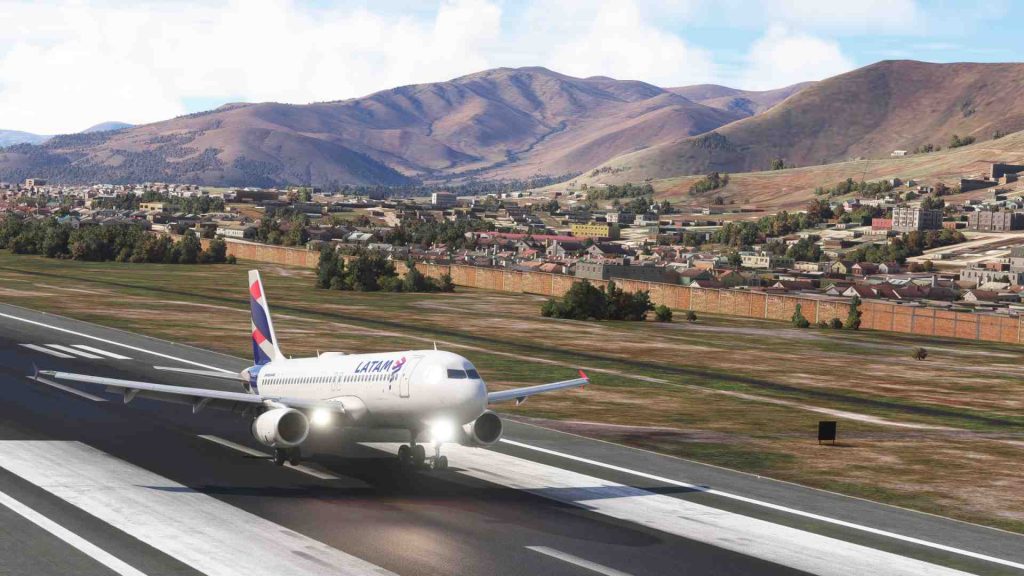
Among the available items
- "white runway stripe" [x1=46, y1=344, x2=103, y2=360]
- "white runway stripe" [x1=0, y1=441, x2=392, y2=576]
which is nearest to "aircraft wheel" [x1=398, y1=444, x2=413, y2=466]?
"white runway stripe" [x1=0, y1=441, x2=392, y2=576]

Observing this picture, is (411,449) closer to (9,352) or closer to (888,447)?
(888,447)

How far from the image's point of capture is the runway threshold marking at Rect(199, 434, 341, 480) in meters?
37.8

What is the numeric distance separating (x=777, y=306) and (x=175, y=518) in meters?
107

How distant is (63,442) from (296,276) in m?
133

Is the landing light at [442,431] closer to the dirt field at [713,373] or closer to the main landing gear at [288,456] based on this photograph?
the main landing gear at [288,456]

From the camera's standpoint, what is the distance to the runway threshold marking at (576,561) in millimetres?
27498

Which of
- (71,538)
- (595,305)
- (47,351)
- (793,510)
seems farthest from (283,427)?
(595,305)

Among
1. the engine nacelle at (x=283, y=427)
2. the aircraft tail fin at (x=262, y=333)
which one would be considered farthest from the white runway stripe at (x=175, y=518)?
the aircraft tail fin at (x=262, y=333)

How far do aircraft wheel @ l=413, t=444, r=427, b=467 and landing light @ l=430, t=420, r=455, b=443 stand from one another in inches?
116

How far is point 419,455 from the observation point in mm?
38312

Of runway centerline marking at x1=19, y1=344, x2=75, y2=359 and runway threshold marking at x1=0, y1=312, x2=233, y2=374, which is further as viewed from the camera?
runway centerline marking at x1=19, y1=344, x2=75, y2=359

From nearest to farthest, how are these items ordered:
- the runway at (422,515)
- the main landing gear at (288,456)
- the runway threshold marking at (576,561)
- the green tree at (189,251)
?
the runway threshold marking at (576,561)
the runway at (422,515)
the main landing gear at (288,456)
the green tree at (189,251)

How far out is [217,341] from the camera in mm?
83062

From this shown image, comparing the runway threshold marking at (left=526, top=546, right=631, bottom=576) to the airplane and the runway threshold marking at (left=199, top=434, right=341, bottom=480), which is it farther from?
the runway threshold marking at (left=199, top=434, right=341, bottom=480)
